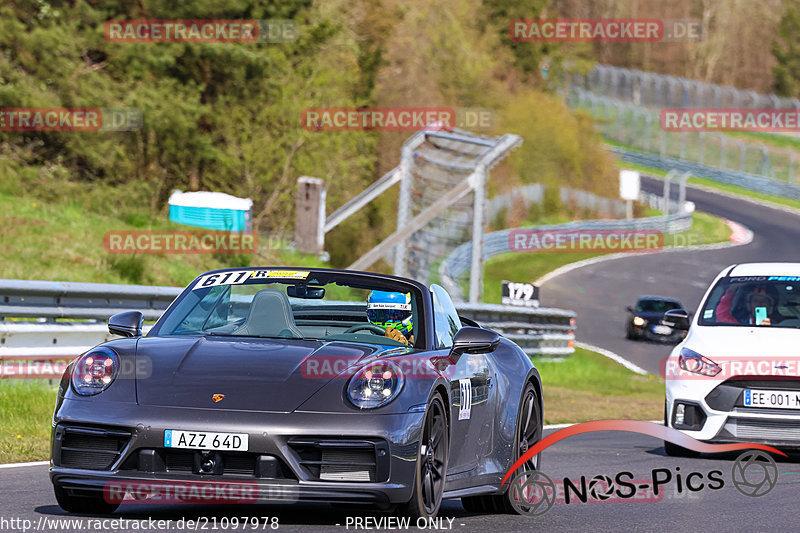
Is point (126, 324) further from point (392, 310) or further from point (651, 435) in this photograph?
point (651, 435)

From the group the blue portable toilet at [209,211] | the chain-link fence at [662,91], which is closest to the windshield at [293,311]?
the blue portable toilet at [209,211]

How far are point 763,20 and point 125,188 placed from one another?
109m

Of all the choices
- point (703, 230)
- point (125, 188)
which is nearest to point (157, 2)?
point (125, 188)

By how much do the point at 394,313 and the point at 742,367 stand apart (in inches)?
170

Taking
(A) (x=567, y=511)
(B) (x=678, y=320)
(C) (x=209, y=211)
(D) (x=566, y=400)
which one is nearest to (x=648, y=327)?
(C) (x=209, y=211)

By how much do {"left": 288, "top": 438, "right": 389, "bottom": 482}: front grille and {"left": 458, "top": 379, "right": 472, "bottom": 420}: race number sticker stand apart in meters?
1.09

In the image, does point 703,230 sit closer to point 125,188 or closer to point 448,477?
point 125,188

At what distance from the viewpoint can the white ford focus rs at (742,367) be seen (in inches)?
427

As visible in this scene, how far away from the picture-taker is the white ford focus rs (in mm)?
10844

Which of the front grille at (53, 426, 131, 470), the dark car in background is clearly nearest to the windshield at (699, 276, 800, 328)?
the front grille at (53, 426, 131, 470)

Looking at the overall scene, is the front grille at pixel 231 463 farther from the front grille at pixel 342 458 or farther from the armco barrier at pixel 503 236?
the armco barrier at pixel 503 236

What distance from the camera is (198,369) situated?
257 inches

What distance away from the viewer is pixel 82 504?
6.57m

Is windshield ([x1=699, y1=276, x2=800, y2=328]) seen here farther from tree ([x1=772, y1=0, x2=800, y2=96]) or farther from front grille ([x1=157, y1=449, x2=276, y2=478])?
tree ([x1=772, y1=0, x2=800, y2=96])
